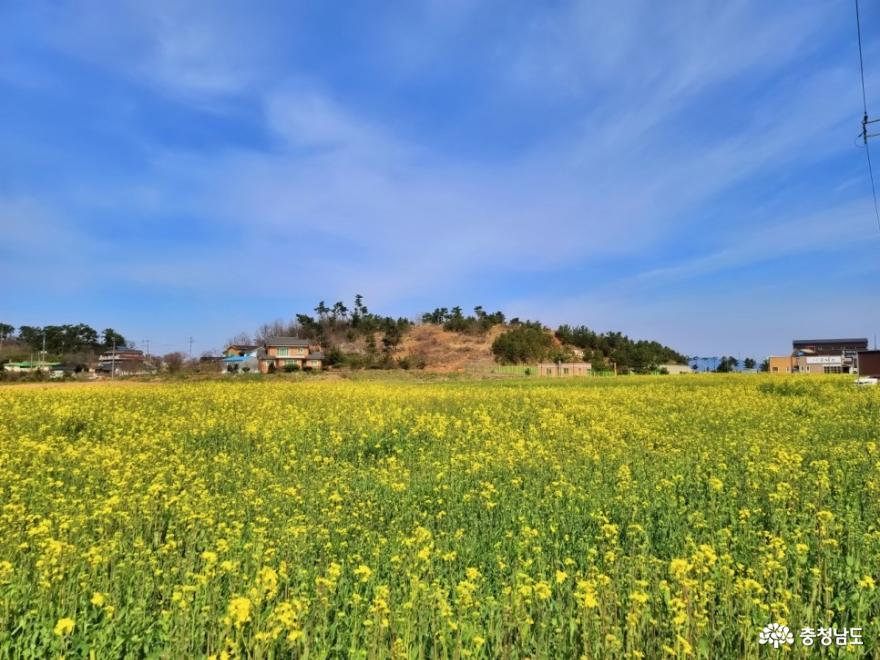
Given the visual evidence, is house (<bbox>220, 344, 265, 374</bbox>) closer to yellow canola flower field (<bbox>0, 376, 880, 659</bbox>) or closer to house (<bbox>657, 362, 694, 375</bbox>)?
house (<bbox>657, 362, 694, 375</bbox>)

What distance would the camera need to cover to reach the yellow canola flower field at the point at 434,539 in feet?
10.3

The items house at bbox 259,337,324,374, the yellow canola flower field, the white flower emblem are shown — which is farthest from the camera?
house at bbox 259,337,324,374

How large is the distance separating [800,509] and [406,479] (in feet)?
15.5

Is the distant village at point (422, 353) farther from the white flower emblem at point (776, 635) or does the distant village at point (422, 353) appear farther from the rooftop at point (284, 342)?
the white flower emblem at point (776, 635)

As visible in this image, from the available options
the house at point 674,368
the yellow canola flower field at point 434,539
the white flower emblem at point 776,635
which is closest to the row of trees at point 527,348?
the house at point 674,368

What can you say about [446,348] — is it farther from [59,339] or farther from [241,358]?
[59,339]

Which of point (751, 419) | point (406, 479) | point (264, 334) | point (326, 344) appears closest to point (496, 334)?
point (326, 344)

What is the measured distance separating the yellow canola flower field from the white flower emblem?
49 mm

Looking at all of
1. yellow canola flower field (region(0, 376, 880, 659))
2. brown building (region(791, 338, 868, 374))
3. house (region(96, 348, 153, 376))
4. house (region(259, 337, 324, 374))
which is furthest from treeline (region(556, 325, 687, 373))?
house (region(96, 348, 153, 376))

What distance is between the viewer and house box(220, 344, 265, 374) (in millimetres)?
76000

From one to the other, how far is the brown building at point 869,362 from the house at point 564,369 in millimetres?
25205

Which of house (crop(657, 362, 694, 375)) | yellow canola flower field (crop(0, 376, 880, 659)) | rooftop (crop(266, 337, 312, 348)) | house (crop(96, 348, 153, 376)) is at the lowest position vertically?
house (crop(657, 362, 694, 375))

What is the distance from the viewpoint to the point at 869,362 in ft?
157

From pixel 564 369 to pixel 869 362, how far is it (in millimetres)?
28695
